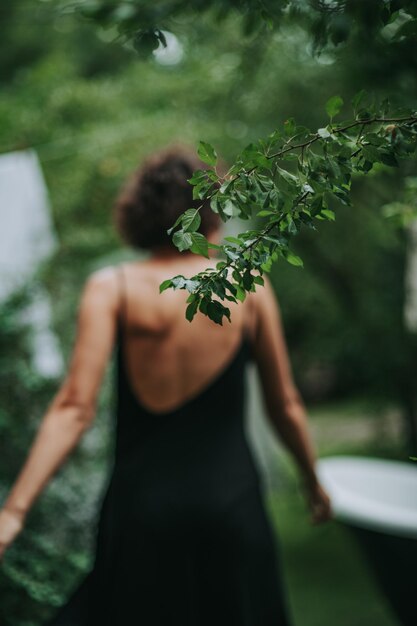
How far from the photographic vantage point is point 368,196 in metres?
5.11

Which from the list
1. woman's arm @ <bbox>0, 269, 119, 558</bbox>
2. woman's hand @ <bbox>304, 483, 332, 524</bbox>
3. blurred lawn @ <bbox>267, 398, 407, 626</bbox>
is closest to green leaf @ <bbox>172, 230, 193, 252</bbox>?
woman's arm @ <bbox>0, 269, 119, 558</bbox>

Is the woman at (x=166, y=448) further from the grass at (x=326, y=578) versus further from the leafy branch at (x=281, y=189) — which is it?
the grass at (x=326, y=578)

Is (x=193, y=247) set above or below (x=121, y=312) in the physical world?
below

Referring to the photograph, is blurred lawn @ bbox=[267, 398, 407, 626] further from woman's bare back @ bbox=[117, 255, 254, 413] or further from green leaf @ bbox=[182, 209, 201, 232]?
green leaf @ bbox=[182, 209, 201, 232]

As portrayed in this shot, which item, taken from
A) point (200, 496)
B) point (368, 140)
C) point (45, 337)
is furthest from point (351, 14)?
point (45, 337)

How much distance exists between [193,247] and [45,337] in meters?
2.18

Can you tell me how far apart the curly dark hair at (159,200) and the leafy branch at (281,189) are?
35.2 inches

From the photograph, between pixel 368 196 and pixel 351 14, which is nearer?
pixel 351 14

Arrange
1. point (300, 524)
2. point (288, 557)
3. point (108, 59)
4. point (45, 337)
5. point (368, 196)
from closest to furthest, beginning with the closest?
point (45, 337), point (288, 557), point (300, 524), point (368, 196), point (108, 59)

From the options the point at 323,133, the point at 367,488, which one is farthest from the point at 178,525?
the point at 367,488

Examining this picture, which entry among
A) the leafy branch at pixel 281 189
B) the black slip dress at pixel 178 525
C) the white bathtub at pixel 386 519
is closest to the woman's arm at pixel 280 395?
the black slip dress at pixel 178 525

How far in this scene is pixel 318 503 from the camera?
1975 mm

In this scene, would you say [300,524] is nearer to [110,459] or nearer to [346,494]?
[346,494]

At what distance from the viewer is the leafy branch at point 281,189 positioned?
2.65ft
